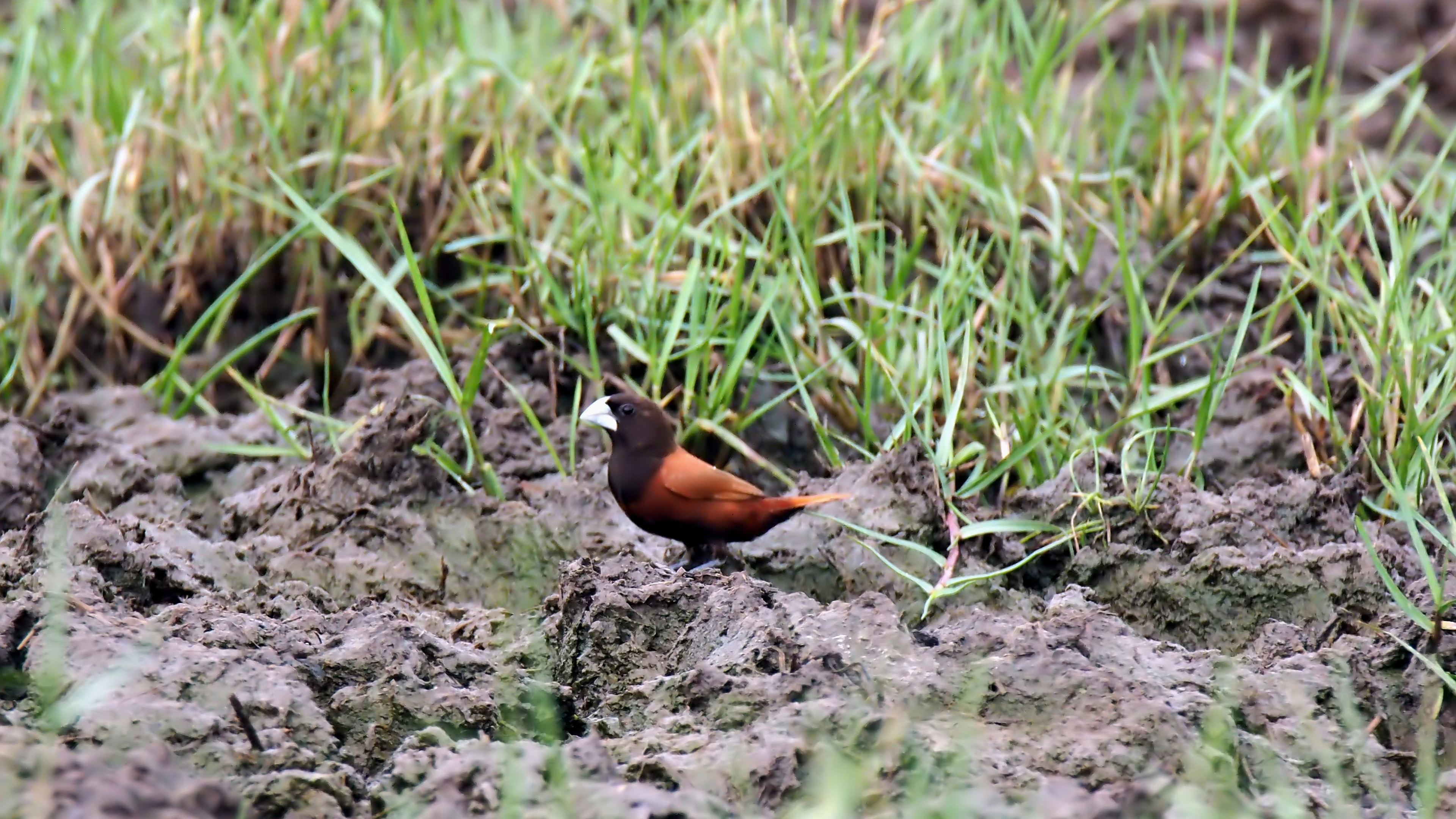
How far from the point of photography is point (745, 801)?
1.96m

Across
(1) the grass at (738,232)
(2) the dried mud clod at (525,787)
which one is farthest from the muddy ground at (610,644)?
(1) the grass at (738,232)

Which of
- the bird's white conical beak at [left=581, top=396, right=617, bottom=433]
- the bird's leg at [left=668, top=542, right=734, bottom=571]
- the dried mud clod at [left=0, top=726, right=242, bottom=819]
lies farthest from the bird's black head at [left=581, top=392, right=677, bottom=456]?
the dried mud clod at [left=0, top=726, right=242, bottom=819]

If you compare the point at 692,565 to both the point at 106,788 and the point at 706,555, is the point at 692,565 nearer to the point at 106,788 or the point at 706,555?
the point at 706,555

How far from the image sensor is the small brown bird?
284 cm

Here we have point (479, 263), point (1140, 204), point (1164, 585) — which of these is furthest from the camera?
point (1140, 204)

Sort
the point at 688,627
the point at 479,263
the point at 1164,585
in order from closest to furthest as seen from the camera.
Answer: the point at 688,627
the point at 1164,585
the point at 479,263

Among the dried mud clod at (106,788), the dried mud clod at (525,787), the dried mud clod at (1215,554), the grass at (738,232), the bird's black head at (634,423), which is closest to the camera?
the dried mud clod at (106,788)

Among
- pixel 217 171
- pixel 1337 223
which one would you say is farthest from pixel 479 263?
pixel 1337 223

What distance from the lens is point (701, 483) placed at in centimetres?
287

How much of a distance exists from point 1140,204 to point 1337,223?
18.5 inches

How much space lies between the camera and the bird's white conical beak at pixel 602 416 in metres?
3.02

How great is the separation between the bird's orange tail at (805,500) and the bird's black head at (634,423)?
275mm

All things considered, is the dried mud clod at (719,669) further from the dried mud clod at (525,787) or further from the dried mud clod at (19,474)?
the dried mud clod at (19,474)

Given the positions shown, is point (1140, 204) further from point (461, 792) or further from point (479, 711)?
point (461, 792)
